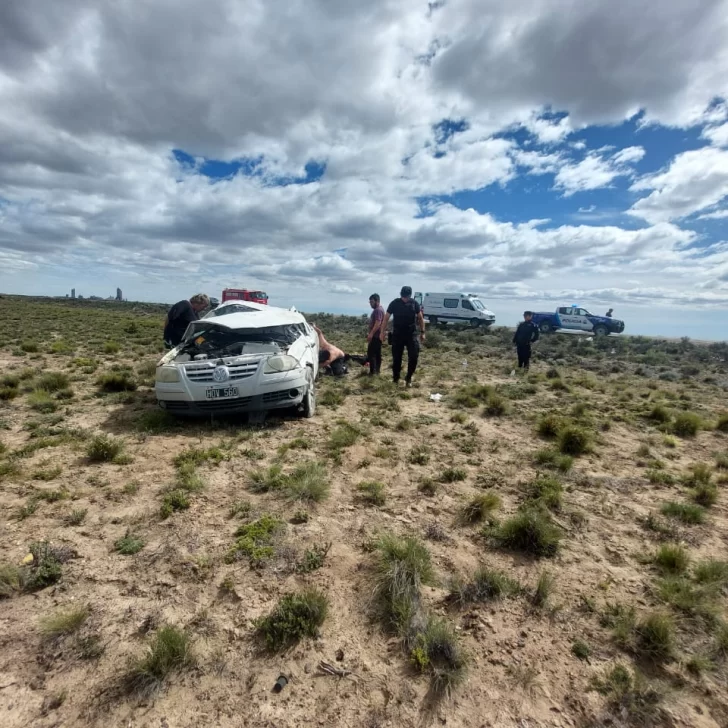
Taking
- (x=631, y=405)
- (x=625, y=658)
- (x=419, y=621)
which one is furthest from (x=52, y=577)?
(x=631, y=405)

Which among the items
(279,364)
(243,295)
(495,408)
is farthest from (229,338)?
(243,295)

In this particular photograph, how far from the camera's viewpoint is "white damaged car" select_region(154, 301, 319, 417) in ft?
17.4

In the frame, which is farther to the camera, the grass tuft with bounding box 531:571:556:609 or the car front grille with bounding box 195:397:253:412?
the car front grille with bounding box 195:397:253:412

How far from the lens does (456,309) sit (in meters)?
28.8

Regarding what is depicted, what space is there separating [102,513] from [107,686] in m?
1.71

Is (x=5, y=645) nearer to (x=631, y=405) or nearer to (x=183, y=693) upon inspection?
(x=183, y=693)

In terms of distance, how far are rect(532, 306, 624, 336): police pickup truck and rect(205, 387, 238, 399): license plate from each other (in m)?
24.2

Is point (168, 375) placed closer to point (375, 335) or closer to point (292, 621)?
point (292, 621)

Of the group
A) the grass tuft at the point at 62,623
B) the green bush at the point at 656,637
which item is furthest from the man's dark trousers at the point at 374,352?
the grass tuft at the point at 62,623

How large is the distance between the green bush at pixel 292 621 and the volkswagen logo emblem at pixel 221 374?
3321 mm

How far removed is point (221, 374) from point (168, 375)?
0.71 meters

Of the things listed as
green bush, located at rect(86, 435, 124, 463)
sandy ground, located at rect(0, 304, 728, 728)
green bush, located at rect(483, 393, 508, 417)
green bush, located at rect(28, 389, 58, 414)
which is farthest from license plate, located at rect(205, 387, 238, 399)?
green bush, located at rect(483, 393, 508, 417)

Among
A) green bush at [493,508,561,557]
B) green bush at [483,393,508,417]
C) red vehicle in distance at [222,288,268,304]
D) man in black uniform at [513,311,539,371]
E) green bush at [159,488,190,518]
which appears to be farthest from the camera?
red vehicle in distance at [222,288,268,304]

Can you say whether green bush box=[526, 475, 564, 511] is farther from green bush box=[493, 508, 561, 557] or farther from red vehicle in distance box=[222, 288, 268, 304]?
red vehicle in distance box=[222, 288, 268, 304]
